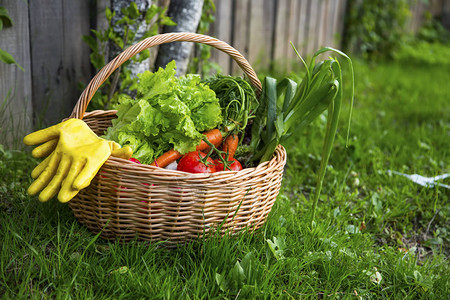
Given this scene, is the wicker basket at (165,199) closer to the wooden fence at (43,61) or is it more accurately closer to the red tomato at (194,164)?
the red tomato at (194,164)

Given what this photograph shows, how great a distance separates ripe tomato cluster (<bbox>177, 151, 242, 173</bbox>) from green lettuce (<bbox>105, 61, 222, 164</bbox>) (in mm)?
105

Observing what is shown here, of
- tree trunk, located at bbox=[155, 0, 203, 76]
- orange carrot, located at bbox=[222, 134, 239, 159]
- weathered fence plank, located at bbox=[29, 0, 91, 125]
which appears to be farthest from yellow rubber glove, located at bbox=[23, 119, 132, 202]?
tree trunk, located at bbox=[155, 0, 203, 76]

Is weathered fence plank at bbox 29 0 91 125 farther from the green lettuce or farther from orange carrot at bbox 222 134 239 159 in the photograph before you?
orange carrot at bbox 222 134 239 159

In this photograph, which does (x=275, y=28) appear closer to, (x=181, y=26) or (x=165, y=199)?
(x=181, y=26)

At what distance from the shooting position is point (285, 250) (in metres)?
1.86

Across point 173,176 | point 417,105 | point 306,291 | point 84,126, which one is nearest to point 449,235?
point 306,291

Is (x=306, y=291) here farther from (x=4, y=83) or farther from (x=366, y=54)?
(x=366, y=54)

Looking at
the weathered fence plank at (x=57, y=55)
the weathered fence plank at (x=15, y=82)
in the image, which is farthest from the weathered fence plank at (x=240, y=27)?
the weathered fence plank at (x=15, y=82)

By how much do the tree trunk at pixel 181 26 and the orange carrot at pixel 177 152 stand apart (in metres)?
0.97

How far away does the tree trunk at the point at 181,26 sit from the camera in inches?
112

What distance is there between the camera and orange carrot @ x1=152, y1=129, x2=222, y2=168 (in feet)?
6.55

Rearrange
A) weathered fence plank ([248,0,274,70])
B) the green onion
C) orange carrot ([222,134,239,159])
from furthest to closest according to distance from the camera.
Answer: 1. weathered fence plank ([248,0,274,70])
2. orange carrot ([222,134,239,159])
3. the green onion

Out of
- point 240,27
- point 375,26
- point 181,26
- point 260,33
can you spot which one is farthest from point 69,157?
point 375,26

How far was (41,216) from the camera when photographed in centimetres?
195
